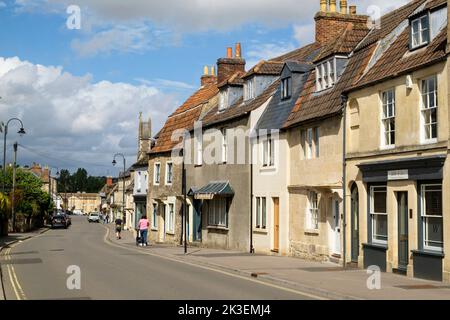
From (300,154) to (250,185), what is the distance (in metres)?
4.79

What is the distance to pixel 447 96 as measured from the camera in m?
16.6

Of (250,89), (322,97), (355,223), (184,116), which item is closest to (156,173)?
(184,116)

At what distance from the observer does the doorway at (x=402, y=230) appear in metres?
18.7

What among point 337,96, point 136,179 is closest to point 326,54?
point 337,96

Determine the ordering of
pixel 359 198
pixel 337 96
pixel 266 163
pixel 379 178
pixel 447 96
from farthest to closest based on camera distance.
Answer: pixel 266 163, pixel 337 96, pixel 359 198, pixel 379 178, pixel 447 96

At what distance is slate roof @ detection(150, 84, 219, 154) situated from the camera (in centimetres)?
3953

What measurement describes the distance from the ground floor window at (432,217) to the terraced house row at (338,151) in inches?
1.4

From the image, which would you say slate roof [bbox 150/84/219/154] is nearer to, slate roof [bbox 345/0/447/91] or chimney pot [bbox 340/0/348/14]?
chimney pot [bbox 340/0/348/14]

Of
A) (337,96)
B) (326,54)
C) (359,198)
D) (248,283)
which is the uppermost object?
(326,54)

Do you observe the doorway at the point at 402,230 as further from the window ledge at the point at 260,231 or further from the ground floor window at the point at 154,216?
the ground floor window at the point at 154,216

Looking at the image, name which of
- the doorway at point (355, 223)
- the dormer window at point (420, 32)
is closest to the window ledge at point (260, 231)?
the doorway at point (355, 223)

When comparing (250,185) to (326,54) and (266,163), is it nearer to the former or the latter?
(266,163)

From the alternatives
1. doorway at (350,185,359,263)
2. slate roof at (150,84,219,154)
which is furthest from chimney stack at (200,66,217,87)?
doorway at (350,185,359,263)
